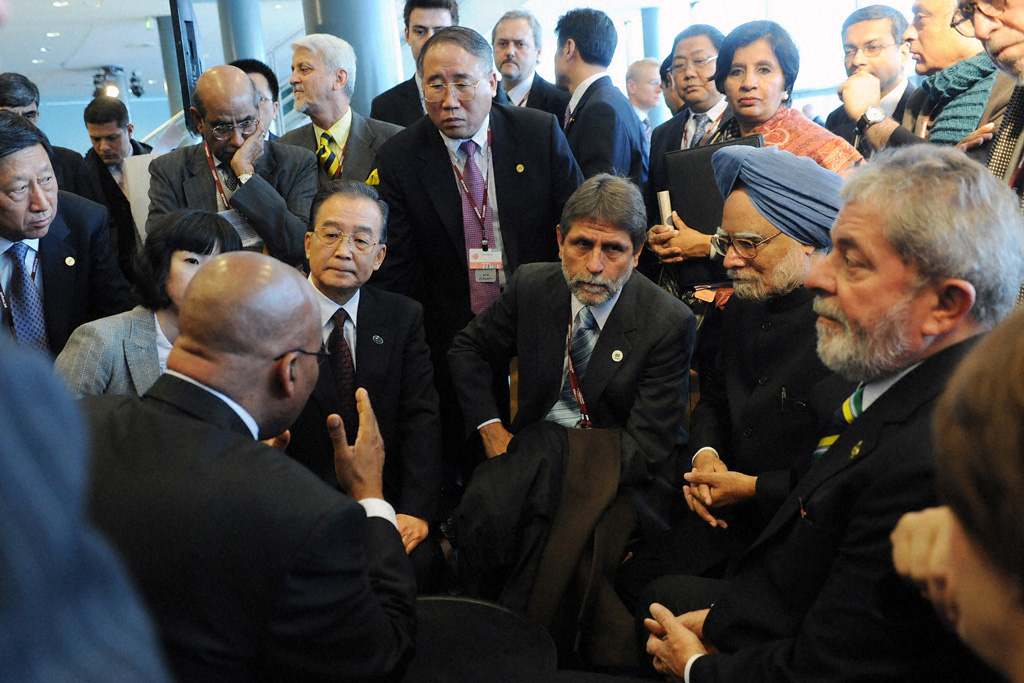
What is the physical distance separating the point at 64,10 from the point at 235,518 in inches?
615

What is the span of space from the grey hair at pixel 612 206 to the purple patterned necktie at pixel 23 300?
6.56 feet

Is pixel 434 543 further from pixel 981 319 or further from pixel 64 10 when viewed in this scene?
pixel 64 10

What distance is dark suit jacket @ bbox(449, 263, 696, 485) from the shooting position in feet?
8.64

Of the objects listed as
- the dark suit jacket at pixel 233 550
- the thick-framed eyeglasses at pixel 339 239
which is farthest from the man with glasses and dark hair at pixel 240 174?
the dark suit jacket at pixel 233 550

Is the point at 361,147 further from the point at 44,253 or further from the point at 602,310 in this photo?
the point at 602,310

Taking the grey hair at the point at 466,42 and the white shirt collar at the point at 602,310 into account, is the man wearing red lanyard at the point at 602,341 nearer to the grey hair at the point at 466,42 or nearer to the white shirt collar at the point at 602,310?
the white shirt collar at the point at 602,310

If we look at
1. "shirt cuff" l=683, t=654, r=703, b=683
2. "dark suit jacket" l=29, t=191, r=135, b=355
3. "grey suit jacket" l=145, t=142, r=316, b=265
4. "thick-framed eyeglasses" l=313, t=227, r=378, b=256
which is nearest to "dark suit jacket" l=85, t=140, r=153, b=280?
"grey suit jacket" l=145, t=142, r=316, b=265

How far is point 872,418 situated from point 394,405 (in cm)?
167

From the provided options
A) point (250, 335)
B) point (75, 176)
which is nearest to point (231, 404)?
point (250, 335)

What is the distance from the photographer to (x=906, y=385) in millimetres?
1499

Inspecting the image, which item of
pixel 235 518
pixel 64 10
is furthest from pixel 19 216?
pixel 64 10

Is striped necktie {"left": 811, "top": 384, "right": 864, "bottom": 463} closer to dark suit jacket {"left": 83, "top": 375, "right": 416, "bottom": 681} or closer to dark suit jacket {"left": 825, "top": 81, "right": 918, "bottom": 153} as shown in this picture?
dark suit jacket {"left": 83, "top": 375, "right": 416, "bottom": 681}

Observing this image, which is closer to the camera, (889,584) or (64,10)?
(889,584)

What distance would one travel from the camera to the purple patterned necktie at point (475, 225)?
3.33 metres
